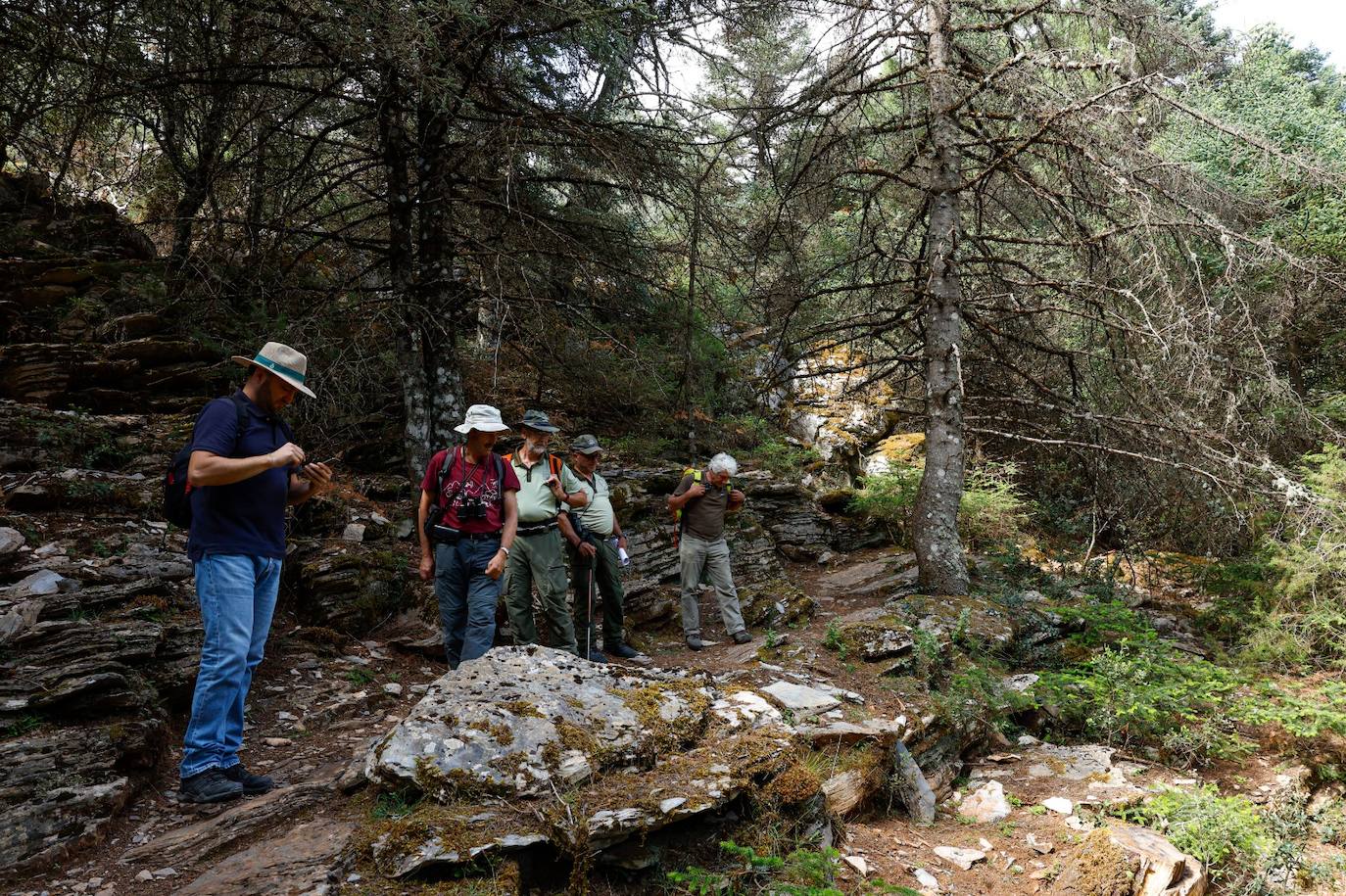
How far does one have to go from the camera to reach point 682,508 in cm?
789

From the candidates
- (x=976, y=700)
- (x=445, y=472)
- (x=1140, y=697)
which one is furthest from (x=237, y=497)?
(x=1140, y=697)

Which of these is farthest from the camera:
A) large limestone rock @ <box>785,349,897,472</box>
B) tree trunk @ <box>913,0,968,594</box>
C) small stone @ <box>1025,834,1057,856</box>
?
large limestone rock @ <box>785,349,897,472</box>

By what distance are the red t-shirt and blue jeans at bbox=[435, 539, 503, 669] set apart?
133 mm

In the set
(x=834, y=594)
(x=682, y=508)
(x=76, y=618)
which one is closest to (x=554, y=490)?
(x=682, y=508)

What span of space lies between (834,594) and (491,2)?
7873 mm

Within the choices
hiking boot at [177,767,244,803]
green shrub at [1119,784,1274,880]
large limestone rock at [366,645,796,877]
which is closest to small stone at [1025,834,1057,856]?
green shrub at [1119,784,1274,880]

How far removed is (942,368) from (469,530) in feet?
18.9

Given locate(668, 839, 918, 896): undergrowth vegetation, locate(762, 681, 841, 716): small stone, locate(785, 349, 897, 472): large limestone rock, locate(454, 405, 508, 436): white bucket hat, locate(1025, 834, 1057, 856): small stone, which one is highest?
locate(785, 349, 897, 472): large limestone rock

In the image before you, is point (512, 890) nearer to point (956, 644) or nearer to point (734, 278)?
point (956, 644)

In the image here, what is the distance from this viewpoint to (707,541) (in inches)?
308

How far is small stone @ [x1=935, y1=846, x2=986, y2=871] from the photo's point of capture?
14.0 ft

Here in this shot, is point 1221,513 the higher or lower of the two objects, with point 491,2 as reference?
lower

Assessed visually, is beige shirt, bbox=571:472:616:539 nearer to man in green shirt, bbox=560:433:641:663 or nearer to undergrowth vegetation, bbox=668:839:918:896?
man in green shirt, bbox=560:433:641:663

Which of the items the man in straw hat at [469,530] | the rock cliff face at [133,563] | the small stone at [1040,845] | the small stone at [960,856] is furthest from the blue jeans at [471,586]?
the small stone at [1040,845]
